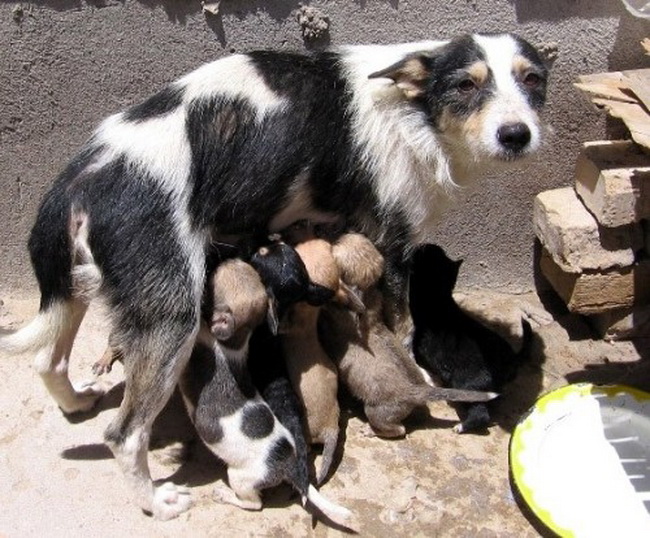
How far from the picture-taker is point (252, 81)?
356 cm

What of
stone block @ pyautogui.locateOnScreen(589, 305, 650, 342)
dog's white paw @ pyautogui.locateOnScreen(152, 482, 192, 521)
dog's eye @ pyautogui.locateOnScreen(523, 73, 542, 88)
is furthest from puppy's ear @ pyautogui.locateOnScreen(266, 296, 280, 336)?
stone block @ pyautogui.locateOnScreen(589, 305, 650, 342)

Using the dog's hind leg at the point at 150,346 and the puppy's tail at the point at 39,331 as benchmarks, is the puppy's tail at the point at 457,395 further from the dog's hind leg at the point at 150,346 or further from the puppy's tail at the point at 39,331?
the puppy's tail at the point at 39,331

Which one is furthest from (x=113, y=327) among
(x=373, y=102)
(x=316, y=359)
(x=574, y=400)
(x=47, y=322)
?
(x=574, y=400)

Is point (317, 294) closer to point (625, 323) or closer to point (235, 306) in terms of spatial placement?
point (235, 306)

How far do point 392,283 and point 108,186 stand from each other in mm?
1449

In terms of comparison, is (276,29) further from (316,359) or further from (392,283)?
(316,359)

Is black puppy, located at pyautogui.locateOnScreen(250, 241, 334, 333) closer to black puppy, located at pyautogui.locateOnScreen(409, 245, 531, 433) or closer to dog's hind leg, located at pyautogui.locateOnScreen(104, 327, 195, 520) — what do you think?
dog's hind leg, located at pyautogui.locateOnScreen(104, 327, 195, 520)

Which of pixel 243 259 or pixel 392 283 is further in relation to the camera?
pixel 392 283

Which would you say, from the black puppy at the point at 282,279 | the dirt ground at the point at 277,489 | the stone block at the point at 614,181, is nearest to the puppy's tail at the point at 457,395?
the dirt ground at the point at 277,489

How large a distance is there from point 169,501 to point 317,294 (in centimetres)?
112

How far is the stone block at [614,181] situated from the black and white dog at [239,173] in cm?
61

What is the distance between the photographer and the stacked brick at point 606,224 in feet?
12.8

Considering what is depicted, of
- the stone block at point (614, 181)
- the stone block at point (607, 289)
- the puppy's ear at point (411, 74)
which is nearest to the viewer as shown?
the puppy's ear at point (411, 74)

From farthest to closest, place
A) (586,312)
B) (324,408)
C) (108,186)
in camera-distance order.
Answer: (586,312)
(324,408)
(108,186)
